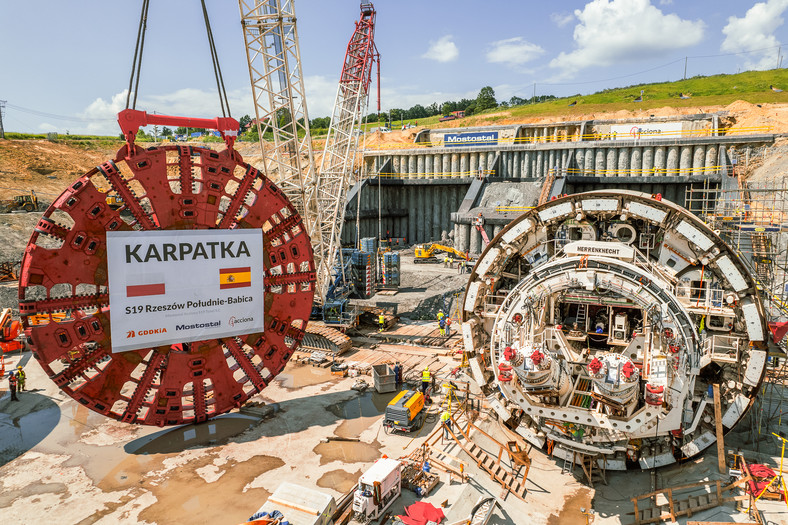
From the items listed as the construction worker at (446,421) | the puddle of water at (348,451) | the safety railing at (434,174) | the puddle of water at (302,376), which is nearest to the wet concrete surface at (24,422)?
the puddle of water at (302,376)

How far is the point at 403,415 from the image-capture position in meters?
16.0

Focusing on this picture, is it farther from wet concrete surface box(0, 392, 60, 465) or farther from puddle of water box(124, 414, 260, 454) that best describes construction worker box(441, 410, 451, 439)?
wet concrete surface box(0, 392, 60, 465)

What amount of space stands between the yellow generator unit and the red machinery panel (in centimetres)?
435

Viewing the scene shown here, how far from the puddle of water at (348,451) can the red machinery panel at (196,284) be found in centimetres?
349

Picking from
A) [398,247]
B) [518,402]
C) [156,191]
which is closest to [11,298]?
[156,191]

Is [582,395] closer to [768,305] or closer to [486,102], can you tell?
[768,305]

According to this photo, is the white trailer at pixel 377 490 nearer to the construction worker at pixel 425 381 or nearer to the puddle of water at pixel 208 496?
the puddle of water at pixel 208 496

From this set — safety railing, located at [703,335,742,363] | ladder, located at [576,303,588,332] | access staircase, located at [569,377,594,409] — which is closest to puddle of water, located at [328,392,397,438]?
access staircase, located at [569,377,594,409]

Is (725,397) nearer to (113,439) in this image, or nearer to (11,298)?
(113,439)

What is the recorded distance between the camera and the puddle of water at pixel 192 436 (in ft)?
50.6

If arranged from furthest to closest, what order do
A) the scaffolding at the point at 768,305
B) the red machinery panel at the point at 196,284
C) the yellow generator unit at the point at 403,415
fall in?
1. the yellow generator unit at the point at 403,415
2. the scaffolding at the point at 768,305
3. the red machinery panel at the point at 196,284

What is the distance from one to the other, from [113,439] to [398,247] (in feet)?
99.8

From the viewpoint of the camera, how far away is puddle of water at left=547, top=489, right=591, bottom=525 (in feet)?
38.5

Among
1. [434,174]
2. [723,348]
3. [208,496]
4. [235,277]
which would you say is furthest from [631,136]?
[208,496]
